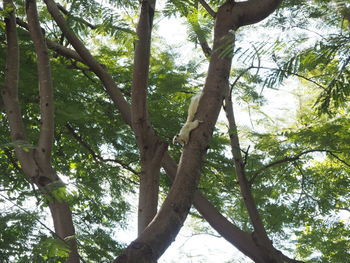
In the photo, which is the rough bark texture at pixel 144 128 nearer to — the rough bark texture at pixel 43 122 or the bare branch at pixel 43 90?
the rough bark texture at pixel 43 122

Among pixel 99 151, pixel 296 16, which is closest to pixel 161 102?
pixel 99 151

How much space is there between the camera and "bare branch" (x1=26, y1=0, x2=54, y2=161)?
405cm

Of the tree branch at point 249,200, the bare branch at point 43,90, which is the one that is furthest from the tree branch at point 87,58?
the tree branch at point 249,200

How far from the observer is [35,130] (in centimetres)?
612

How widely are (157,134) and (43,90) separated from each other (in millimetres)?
1657

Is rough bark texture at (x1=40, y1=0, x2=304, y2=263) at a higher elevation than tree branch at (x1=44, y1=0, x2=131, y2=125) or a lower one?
lower

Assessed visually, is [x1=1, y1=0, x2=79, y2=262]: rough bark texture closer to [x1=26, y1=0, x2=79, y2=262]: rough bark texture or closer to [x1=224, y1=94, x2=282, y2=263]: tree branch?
[x1=26, y1=0, x2=79, y2=262]: rough bark texture

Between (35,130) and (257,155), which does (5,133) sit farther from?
(257,155)

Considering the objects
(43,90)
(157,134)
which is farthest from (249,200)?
(43,90)

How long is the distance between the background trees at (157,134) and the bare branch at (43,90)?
13 mm

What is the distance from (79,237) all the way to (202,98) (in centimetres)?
202

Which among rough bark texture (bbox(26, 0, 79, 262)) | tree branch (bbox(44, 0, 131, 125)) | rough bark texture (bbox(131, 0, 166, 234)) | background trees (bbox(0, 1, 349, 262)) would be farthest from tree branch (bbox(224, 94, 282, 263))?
rough bark texture (bbox(26, 0, 79, 262))

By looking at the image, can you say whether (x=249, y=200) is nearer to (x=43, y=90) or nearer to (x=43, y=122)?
(x=43, y=122)

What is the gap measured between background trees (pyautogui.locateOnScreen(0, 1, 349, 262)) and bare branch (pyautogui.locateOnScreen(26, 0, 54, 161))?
1 centimetres
